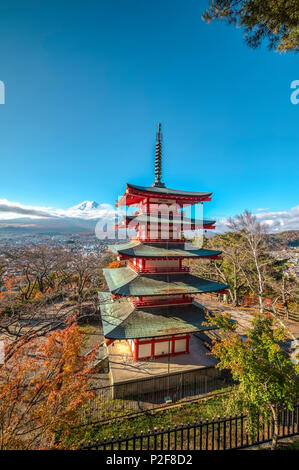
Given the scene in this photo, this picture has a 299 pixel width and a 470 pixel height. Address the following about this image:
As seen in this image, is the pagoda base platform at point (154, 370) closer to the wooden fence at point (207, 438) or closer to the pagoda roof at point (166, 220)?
the wooden fence at point (207, 438)

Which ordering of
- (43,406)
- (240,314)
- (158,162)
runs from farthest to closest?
(240,314) → (158,162) → (43,406)

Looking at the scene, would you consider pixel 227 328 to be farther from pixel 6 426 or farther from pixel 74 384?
pixel 6 426

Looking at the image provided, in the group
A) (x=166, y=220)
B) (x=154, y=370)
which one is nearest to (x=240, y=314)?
(x=154, y=370)

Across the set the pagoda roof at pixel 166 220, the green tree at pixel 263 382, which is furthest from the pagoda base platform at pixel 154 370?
the pagoda roof at pixel 166 220

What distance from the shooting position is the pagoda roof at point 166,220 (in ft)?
38.7

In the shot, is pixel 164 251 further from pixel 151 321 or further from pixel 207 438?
pixel 207 438

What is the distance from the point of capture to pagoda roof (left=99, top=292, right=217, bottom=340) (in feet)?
33.3

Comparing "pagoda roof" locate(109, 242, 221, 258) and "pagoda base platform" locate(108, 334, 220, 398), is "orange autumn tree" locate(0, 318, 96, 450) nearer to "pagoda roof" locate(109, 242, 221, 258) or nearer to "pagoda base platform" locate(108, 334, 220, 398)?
"pagoda base platform" locate(108, 334, 220, 398)

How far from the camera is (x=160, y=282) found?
11.9 metres

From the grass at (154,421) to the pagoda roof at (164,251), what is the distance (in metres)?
7.13

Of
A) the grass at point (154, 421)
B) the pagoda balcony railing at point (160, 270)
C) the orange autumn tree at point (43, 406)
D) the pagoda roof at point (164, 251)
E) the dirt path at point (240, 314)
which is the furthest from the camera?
the dirt path at point (240, 314)

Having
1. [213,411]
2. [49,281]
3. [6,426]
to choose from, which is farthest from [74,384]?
[49,281]

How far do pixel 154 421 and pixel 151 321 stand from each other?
4348 millimetres
